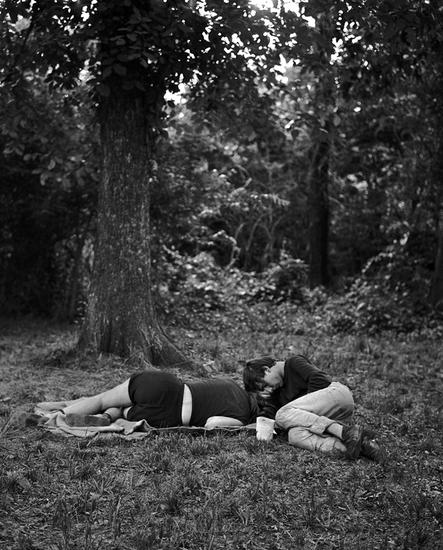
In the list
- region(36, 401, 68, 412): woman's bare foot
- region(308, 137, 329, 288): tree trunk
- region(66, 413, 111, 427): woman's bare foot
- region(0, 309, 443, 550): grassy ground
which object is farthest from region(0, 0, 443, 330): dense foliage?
region(0, 309, 443, 550): grassy ground

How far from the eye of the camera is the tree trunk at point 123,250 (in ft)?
29.1

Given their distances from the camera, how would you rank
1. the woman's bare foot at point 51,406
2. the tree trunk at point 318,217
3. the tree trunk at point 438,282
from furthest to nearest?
the tree trunk at point 318,217
the tree trunk at point 438,282
the woman's bare foot at point 51,406

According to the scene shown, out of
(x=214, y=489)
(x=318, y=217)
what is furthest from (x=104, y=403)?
(x=318, y=217)

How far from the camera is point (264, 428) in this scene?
5824 millimetres

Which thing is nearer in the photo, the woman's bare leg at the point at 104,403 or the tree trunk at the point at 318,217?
the woman's bare leg at the point at 104,403

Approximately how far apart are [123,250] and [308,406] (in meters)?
4.00

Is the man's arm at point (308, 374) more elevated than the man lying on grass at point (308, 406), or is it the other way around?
the man's arm at point (308, 374)

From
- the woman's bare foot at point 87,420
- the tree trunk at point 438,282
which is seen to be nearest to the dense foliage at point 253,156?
the tree trunk at point 438,282

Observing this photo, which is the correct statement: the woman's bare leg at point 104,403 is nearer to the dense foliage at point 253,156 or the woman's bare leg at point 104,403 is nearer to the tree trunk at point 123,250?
the tree trunk at point 123,250

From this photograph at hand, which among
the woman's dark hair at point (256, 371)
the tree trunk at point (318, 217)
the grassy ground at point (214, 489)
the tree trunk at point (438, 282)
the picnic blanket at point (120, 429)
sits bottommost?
the grassy ground at point (214, 489)

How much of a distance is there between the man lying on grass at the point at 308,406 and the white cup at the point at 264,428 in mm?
36

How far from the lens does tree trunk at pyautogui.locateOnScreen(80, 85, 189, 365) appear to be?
8.88 meters

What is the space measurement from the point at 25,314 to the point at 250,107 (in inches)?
290

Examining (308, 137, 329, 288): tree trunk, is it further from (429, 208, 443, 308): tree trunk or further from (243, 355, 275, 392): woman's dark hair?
(243, 355, 275, 392): woman's dark hair
